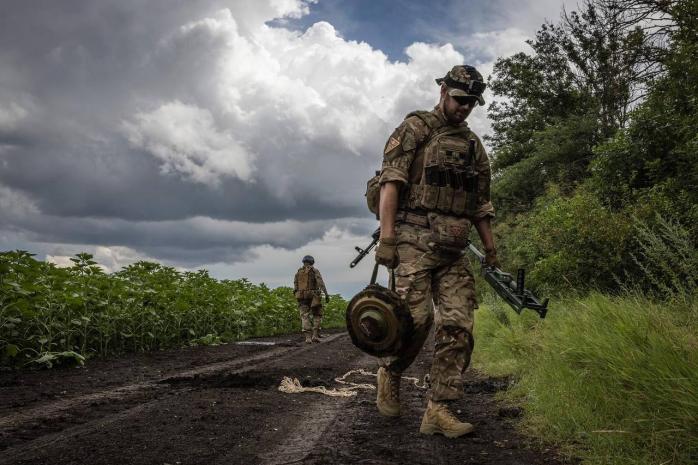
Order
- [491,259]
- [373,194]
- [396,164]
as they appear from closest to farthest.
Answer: [396,164], [373,194], [491,259]

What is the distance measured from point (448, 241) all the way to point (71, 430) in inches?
122

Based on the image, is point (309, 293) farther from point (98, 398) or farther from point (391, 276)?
point (391, 276)

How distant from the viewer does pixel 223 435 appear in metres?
3.89

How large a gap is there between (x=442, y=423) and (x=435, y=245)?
1236 millimetres

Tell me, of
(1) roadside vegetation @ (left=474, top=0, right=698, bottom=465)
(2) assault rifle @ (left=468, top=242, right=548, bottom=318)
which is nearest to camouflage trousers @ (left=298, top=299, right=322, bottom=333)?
(1) roadside vegetation @ (left=474, top=0, right=698, bottom=465)

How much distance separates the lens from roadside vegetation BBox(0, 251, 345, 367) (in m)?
8.30

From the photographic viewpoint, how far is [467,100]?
4164 millimetres

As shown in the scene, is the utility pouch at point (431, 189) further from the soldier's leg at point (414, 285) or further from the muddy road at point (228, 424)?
the muddy road at point (228, 424)

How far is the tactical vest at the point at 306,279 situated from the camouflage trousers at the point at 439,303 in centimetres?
1246

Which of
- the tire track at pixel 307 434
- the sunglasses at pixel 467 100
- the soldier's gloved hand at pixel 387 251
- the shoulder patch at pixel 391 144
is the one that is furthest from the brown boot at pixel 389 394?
the sunglasses at pixel 467 100

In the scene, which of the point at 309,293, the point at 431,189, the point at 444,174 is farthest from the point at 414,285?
the point at 309,293

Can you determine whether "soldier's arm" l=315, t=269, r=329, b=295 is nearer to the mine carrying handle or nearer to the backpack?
the backpack

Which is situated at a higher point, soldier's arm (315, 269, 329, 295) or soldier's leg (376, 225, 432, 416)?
soldier's arm (315, 269, 329, 295)

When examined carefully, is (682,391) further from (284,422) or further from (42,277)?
(42,277)
